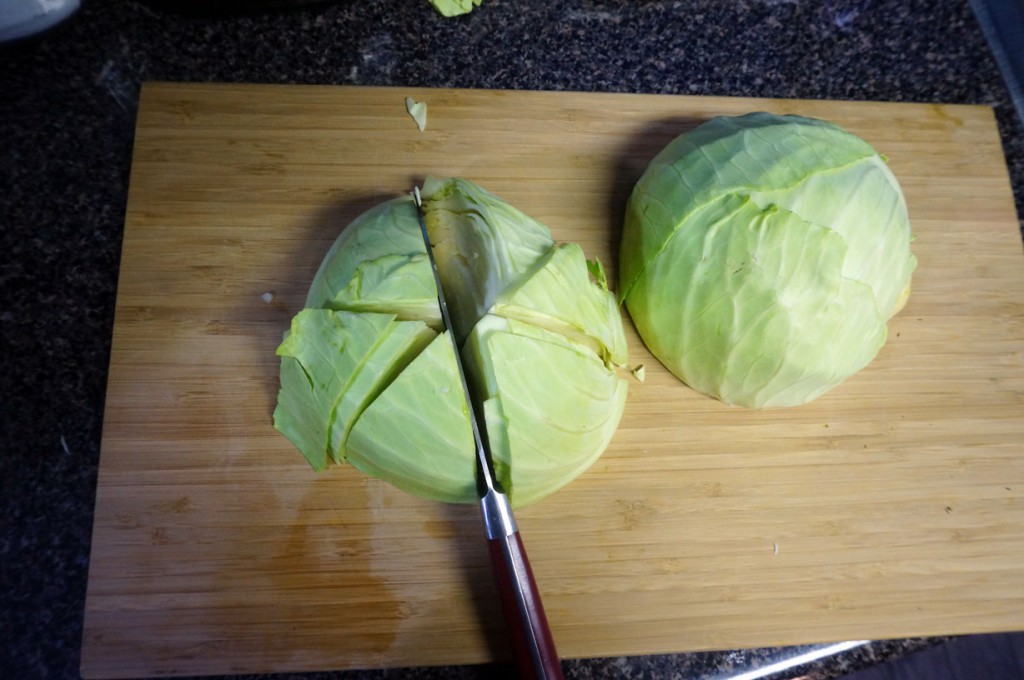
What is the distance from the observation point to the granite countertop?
1505 mm

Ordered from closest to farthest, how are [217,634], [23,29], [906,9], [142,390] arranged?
[217,634] < [142,390] < [23,29] < [906,9]

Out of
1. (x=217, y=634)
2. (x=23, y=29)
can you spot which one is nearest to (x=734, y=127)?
(x=217, y=634)

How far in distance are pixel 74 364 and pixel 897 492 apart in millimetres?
1946

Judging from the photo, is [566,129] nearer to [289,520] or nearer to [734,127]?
[734,127]

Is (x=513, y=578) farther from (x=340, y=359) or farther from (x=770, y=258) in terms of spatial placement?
(x=770, y=258)

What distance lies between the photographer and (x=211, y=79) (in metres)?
1.80

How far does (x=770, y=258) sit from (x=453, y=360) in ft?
2.15

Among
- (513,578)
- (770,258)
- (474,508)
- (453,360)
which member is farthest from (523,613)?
(770,258)

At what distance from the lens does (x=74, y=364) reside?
62.6 inches

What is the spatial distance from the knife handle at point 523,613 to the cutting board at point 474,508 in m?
0.18

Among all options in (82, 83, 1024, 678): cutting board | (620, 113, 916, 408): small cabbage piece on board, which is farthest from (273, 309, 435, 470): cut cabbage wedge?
(620, 113, 916, 408): small cabbage piece on board

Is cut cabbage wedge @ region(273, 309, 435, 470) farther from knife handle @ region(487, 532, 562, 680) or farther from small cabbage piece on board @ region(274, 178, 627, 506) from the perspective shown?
knife handle @ region(487, 532, 562, 680)

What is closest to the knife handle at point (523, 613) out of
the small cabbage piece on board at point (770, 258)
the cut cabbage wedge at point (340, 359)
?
the cut cabbage wedge at point (340, 359)

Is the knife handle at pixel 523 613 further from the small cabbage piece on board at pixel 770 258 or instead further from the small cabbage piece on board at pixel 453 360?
the small cabbage piece on board at pixel 770 258
